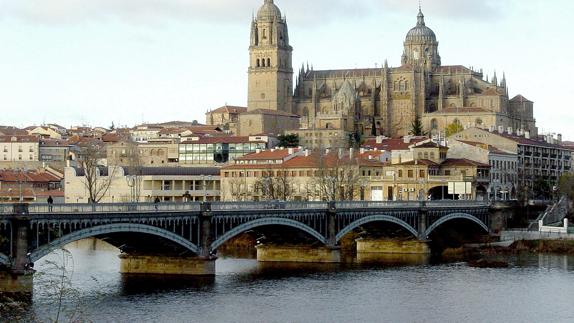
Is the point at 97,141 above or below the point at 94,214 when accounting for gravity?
above

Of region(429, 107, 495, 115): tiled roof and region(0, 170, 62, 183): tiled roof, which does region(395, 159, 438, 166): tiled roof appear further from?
region(429, 107, 495, 115): tiled roof

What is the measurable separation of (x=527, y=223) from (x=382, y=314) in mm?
51352

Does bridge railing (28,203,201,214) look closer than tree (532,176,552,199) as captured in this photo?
Yes

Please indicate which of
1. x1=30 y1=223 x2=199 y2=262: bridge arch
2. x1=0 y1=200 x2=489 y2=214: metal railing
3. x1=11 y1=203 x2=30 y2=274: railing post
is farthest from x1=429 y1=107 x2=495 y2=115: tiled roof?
x1=11 y1=203 x2=30 y2=274: railing post

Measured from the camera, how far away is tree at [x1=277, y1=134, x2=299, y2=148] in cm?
16275

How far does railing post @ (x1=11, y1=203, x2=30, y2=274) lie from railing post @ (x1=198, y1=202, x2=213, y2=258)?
528 inches

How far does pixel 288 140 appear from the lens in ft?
540

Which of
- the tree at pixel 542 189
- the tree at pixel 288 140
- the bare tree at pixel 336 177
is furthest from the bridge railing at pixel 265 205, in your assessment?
the tree at pixel 288 140

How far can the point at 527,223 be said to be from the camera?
338ft

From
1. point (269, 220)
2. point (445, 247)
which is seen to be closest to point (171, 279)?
point (269, 220)

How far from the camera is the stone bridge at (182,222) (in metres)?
52.4

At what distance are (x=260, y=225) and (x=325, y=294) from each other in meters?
8.50

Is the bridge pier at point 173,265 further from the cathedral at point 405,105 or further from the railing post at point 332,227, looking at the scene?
the cathedral at point 405,105

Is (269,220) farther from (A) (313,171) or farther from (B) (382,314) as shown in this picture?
(A) (313,171)
